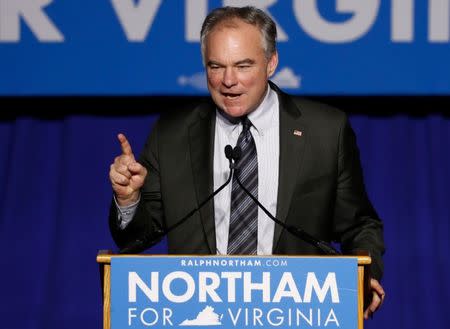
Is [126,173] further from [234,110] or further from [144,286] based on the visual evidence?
[234,110]

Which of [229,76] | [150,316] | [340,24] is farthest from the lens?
[340,24]

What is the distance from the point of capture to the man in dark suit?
1.56 m

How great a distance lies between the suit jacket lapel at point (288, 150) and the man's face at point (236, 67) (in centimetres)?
9

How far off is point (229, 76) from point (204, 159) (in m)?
0.17

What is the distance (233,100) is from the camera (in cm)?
159

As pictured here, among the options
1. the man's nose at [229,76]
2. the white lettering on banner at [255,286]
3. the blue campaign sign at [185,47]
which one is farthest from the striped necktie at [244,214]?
the blue campaign sign at [185,47]

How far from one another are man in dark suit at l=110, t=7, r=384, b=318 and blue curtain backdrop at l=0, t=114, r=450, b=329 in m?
1.49

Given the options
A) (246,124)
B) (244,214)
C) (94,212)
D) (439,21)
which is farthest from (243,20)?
(94,212)

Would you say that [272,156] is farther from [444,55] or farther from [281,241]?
[444,55]

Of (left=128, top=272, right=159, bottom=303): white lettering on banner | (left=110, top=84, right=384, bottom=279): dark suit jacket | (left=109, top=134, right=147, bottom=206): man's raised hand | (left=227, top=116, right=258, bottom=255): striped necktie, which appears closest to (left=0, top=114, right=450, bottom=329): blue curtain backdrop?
(left=110, top=84, right=384, bottom=279): dark suit jacket

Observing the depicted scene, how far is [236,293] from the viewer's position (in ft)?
4.27

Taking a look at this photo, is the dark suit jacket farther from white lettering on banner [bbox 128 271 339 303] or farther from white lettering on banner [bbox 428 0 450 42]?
white lettering on banner [bbox 428 0 450 42]

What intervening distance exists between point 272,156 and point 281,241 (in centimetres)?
16

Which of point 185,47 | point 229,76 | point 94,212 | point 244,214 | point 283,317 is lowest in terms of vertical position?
point 283,317
